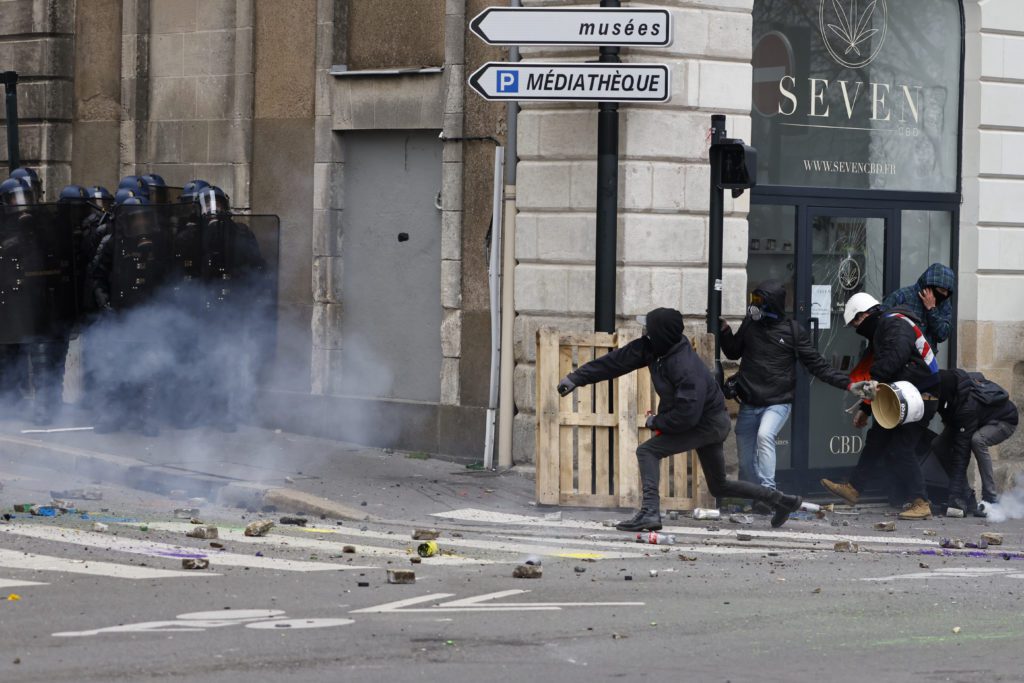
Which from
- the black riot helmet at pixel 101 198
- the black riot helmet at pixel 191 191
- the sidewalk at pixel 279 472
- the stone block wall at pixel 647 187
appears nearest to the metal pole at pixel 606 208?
the stone block wall at pixel 647 187

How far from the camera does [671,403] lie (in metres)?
11.4

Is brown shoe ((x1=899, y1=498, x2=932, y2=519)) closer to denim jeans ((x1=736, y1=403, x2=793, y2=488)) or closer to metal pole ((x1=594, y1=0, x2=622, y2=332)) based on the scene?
denim jeans ((x1=736, y1=403, x2=793, y2=488))

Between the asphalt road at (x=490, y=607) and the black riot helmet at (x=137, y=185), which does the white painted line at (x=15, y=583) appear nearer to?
the asphalt road at (x=490, y=607)

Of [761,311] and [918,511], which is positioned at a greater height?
[761,311]

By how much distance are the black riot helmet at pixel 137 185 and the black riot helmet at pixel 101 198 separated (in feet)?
1.16

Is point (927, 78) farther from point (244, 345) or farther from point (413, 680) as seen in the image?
point (413, 680)

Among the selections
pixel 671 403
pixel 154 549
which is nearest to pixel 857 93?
pixel 671 403

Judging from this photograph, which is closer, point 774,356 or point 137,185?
point 774,356

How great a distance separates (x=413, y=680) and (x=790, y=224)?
8223 mm

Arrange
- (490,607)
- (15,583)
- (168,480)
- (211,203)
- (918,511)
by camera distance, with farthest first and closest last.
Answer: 1. (211,203)
2. (918,511)
3. (168,480)
4. (15,583)
5. (490,607)

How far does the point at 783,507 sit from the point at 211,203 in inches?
244

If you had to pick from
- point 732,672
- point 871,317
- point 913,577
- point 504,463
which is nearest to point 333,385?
point 504,463

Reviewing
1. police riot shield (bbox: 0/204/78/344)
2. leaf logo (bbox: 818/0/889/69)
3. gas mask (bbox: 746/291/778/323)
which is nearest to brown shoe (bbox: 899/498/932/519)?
gas mask (bbox: 746/291/778/323)

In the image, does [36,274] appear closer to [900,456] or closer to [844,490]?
[844,490]
